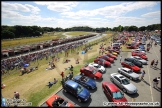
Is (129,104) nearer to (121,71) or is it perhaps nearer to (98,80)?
Result: (98,80)

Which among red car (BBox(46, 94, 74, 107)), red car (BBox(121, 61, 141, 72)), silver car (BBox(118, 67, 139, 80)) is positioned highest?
red car (BBox(121, 61, 141, 72))

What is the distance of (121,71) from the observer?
20.1 m

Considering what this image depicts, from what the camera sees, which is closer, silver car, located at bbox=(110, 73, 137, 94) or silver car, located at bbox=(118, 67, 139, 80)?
silver car, located at bbox=(110, 73, 137, 94)

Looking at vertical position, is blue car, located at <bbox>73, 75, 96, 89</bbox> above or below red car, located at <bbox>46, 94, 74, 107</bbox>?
above

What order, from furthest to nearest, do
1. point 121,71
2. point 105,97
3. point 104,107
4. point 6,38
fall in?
1. point 6,38
2. point 121,71
3. point 105,97
4. point 104,107

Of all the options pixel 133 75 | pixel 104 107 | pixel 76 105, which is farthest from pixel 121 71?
pixel 76 105

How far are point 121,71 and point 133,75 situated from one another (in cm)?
237

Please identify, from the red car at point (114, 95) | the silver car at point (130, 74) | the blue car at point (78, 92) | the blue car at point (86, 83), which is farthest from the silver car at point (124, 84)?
the blue car at point (78, 92)

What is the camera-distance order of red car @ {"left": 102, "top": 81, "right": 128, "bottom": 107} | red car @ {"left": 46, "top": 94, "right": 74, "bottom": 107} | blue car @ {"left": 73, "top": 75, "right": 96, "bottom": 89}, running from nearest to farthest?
1. red car @ {"left": 46, "top": 94, "right": 74, "bottom": 107}
2. red car @ {"left": 102, "top": 81, "right": 128, "bottom": 107}
3. blue car @ {"left": 73, "top": 75, "right": 96, "bottom": 89}

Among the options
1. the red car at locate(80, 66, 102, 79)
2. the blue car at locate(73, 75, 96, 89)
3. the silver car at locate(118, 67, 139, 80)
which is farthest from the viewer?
the red car at locate(80, 66, 102, 79)

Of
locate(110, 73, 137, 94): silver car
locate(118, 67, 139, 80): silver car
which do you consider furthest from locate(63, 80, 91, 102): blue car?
locate(118, 67, 139, 80): silver car

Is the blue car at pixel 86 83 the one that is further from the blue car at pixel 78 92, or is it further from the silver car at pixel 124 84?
the silver car at pixel 124 84

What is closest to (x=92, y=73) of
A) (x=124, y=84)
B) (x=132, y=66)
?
(x=124, y=84)

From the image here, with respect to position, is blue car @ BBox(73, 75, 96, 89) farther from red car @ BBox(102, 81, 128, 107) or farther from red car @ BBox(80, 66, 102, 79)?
red car @ BBox(80, 66, 102, 79)
